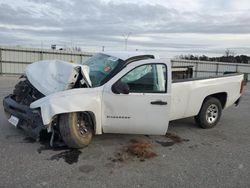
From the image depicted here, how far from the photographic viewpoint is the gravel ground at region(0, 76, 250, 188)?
3.98m

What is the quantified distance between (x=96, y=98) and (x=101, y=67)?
0.95 meters

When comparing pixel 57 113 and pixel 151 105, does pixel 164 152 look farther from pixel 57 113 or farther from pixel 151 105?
pixel 57 113

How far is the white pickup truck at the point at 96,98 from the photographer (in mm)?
4832

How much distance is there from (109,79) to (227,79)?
11.6 feet

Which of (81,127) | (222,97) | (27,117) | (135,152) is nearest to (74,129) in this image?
(81,127)

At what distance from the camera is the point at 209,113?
23.5 feet

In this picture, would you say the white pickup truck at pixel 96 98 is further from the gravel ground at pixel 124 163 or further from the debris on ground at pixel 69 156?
the gravel ground at pixel 124 163

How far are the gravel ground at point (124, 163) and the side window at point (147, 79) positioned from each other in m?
1.11

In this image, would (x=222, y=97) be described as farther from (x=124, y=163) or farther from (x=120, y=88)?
(x=124, y=163)

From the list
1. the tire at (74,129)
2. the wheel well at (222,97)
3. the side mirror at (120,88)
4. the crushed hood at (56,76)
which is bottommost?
the tire at (74,129)

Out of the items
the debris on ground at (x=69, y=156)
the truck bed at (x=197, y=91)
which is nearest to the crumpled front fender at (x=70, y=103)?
the debris on ground at (x=69, y=156)

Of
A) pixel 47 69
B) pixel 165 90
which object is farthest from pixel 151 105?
pixel 47 69

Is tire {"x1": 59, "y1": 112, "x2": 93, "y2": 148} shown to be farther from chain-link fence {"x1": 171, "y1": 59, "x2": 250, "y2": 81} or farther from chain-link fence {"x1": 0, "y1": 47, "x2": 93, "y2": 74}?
chain-link fence {"x1": 171, "y1": 59, "x2": 250, "y2": 81}

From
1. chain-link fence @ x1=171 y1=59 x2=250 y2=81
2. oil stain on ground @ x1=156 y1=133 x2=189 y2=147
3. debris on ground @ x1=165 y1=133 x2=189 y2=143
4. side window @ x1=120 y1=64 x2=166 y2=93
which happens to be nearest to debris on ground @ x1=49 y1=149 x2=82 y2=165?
side window @ x1=120 y1=64 x2=166 y2=93
